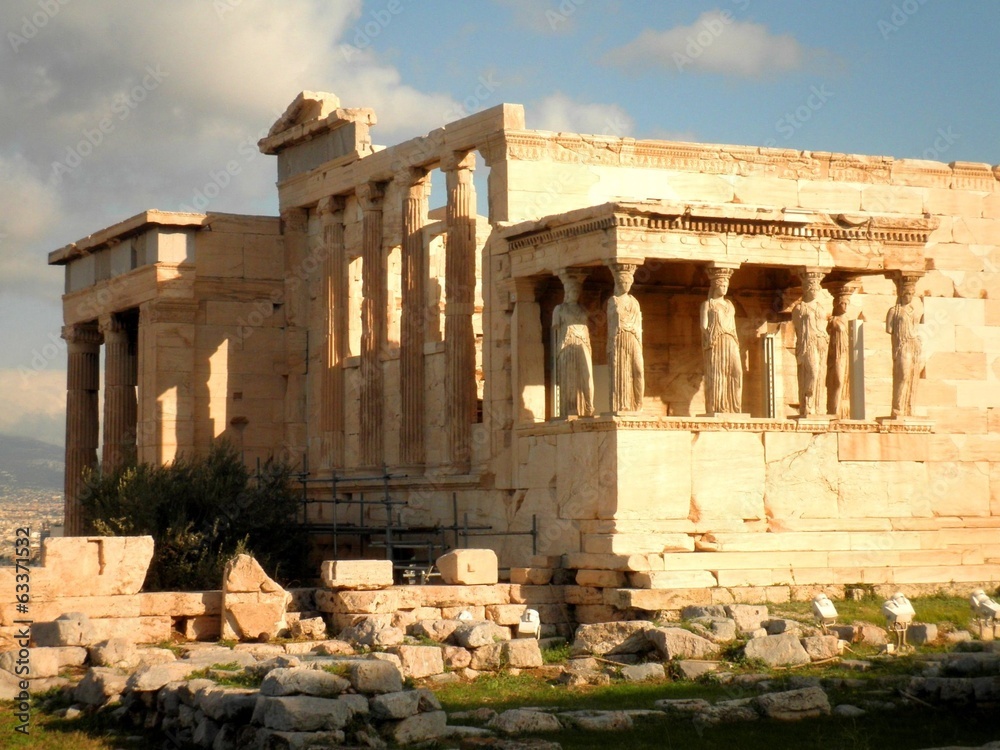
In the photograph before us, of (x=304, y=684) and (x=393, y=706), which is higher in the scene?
(x=304, y=684)

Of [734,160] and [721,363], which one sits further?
[734,160]

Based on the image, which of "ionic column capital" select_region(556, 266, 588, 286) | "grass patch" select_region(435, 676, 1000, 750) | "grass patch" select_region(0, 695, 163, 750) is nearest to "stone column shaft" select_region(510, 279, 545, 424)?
"ionic column capital" select_region(556, 266, 588, 286)

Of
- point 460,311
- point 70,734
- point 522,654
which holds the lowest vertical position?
point 70,734

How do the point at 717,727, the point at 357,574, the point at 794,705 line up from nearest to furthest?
1. the point at 717,727
2. the point at 794,705
3. the point at 357,574

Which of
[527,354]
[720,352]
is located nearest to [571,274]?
[527,354]

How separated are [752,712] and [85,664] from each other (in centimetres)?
693

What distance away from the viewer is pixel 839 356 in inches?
923

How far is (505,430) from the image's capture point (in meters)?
23.1

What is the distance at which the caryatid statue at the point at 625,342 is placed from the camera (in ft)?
68.9

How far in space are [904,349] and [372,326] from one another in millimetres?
8015

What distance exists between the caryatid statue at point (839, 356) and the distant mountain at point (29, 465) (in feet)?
256

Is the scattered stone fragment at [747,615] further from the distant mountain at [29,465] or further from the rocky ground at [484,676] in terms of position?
the distant mountain at [29,465]

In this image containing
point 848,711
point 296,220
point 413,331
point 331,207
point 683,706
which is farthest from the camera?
point 296,220

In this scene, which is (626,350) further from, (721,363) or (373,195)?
(373,195)
